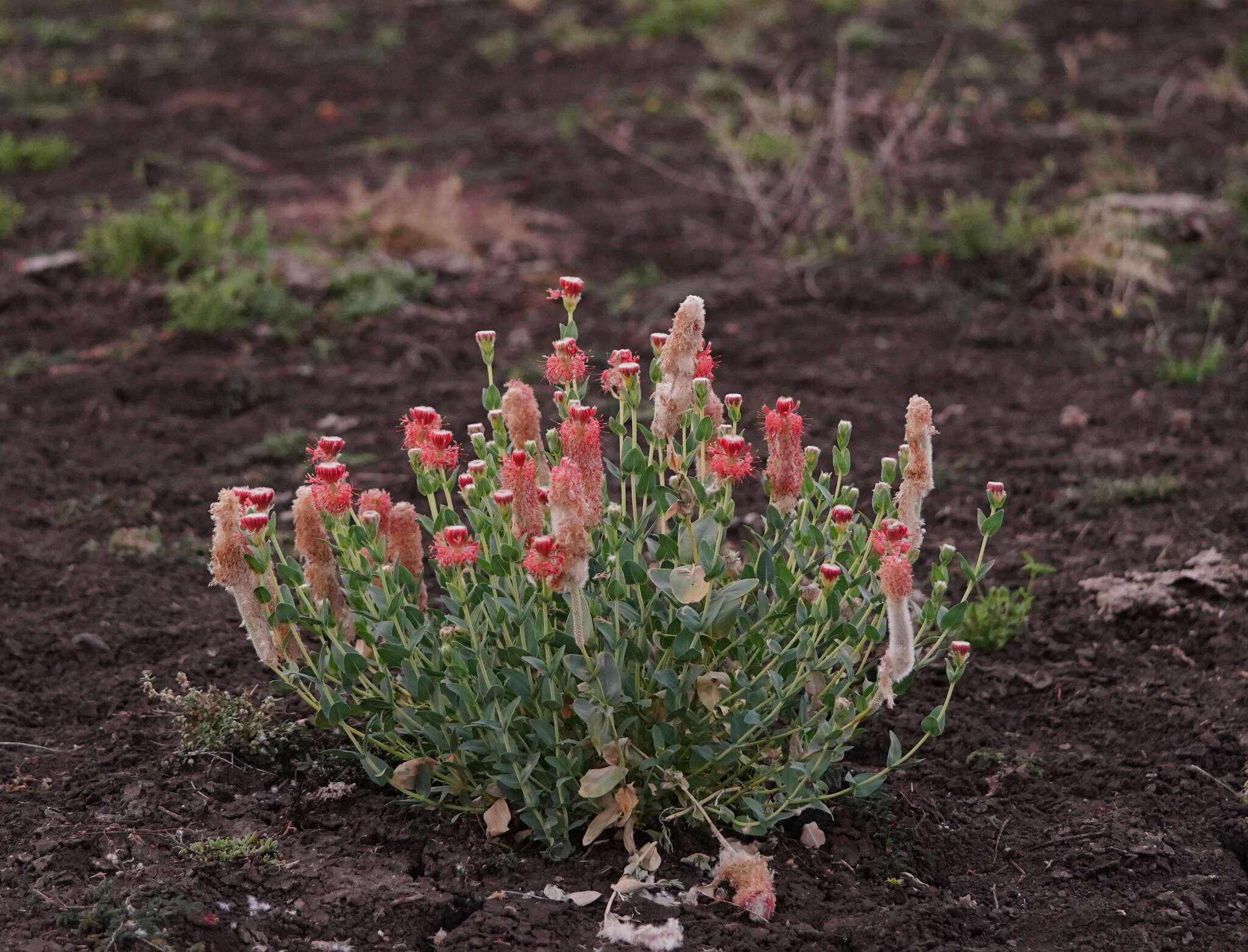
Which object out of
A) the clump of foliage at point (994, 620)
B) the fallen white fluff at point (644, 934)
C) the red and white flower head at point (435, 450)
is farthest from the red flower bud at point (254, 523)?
the clump of foliage at point (994, 620)

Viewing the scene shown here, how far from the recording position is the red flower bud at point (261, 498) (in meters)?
2.74

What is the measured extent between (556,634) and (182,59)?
31.2ft

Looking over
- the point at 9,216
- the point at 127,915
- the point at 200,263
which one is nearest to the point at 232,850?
the point at 127,915

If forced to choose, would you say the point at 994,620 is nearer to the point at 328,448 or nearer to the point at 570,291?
the point at 570,291

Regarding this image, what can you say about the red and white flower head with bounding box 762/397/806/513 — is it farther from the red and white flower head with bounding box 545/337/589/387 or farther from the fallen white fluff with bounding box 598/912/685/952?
the fallen white fluff with bounding box 598/912/685/952

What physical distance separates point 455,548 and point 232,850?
84 cm

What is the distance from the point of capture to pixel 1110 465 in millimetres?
5145

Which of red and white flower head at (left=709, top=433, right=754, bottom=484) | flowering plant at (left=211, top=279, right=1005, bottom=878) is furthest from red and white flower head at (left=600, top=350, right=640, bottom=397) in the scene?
red and white flower head at (left=709, top=433, right=754, bottom=484)

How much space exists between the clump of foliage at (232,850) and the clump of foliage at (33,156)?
6.90m

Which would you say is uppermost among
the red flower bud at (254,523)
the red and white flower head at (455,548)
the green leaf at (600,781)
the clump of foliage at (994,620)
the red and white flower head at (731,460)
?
the red and white flower head at (731,460)

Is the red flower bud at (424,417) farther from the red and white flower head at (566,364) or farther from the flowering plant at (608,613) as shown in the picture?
the red and white flower head at (566,364)

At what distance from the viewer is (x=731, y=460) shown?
2.77 meters

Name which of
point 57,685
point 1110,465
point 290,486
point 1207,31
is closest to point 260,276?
point 290,486

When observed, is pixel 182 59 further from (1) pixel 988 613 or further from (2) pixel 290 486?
(1) pixel 988 613
